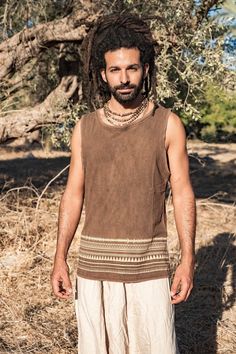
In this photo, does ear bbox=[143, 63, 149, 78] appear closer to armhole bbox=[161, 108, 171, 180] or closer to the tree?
armhole bbox=[161, 108, 171, 180]

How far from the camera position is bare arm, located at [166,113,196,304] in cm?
259

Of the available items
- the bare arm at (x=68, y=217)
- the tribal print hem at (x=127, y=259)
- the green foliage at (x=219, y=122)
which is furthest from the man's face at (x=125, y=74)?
the green foliage at (x=219, y=122)

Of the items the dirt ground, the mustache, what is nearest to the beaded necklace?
the mustache

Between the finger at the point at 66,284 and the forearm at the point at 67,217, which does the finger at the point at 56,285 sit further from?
the forearm at the point at 67,217

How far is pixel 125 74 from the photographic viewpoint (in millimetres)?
2621

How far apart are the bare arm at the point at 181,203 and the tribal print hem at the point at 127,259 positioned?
9 centimetres

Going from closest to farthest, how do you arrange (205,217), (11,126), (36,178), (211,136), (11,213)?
(11,213)
(11,126)
(205,217)
(36,178)
(211,136)

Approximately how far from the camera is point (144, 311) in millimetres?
2623

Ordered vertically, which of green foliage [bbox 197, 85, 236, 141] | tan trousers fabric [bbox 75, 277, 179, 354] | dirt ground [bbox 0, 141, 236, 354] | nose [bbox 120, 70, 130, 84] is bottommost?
green foliage [bbox 197, 85, 236, 141]

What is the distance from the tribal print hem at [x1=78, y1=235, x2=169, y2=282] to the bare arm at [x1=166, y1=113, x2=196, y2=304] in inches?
3.6

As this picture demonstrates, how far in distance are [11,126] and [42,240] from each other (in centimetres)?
167

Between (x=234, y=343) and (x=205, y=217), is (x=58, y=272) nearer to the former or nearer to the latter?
(x=234, y=343)

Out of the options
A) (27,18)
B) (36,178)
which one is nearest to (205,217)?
(27,18)

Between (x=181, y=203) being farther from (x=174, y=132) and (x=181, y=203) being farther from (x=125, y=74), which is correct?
(x=125, y=74)
